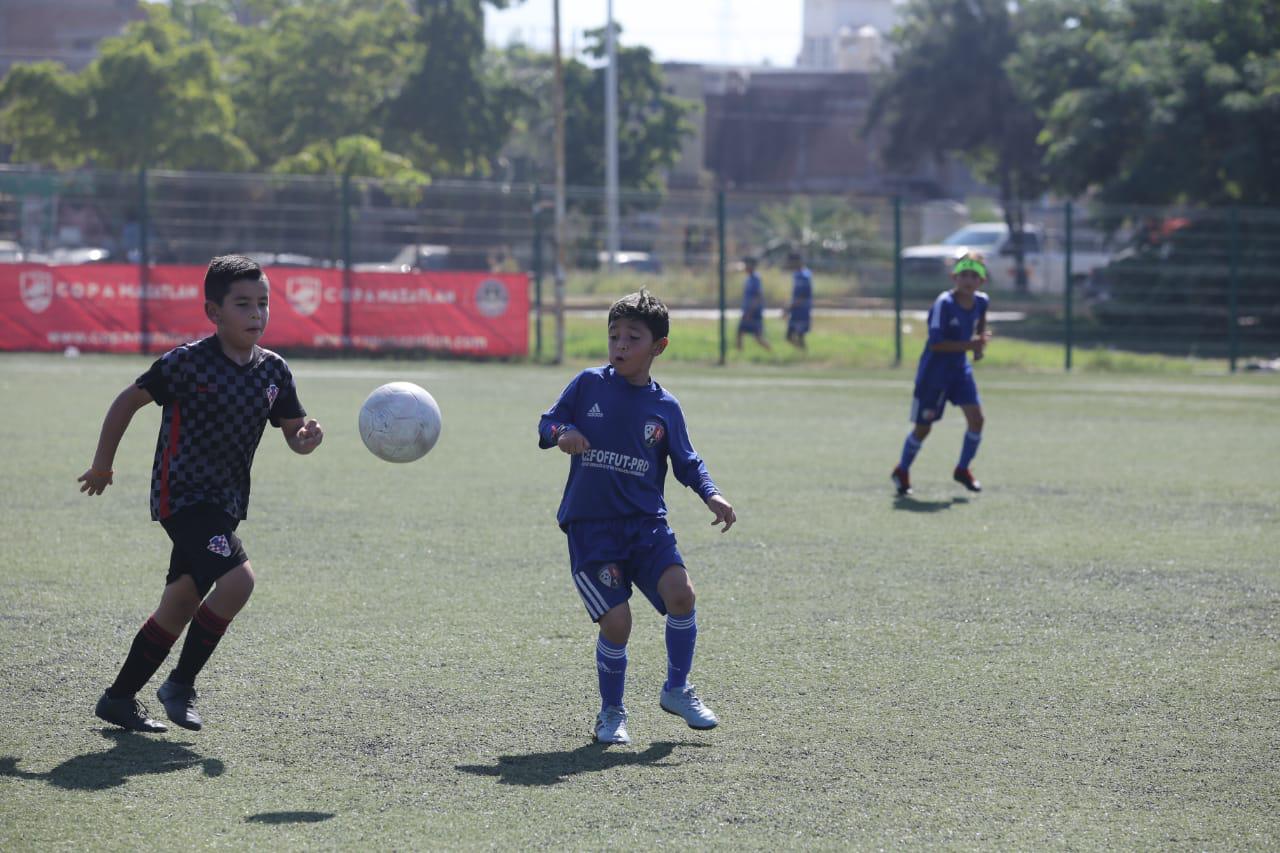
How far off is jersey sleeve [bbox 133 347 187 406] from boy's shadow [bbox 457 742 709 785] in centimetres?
161

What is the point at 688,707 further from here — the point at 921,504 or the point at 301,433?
the point at 921,504

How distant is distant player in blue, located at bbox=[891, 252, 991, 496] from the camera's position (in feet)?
36.3

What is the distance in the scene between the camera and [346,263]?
23.0 metres

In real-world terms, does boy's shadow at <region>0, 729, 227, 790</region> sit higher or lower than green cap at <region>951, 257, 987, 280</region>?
lower

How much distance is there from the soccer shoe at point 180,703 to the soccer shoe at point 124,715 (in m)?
0.08

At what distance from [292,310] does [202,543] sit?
17.8 metres

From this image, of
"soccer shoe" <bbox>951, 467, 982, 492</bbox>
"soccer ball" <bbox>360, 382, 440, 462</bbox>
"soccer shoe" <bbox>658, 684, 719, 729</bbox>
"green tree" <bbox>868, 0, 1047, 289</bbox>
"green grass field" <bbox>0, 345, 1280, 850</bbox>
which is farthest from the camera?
"green tree" <bbox>868, 0, 1047, 289</bbox>

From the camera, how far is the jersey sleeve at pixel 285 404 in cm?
532

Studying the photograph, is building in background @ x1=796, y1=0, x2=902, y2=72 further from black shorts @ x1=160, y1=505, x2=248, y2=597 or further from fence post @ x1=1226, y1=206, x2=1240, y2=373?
black shorts @ x1=160, y1=505, x2=248, y2=597

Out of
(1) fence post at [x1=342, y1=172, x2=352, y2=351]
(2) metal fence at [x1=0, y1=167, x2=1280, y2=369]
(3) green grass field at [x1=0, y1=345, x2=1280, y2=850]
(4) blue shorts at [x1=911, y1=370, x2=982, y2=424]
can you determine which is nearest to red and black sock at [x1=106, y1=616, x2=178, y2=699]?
(3) green grass field at [x1=0, y1=345, x2=1280, y2=850]

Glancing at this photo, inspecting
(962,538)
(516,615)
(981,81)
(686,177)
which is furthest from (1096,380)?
(686,177)

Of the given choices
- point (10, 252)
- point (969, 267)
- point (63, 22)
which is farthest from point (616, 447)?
point (63, 22)

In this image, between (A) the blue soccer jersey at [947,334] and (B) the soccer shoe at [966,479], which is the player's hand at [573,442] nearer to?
(A) the blue soccer jersey at [947,334]

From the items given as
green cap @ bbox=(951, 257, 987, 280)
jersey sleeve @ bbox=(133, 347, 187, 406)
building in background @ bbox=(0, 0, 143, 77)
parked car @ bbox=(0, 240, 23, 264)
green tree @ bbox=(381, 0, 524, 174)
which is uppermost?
building in background @ bbox=(0, 0, 143, 77)
